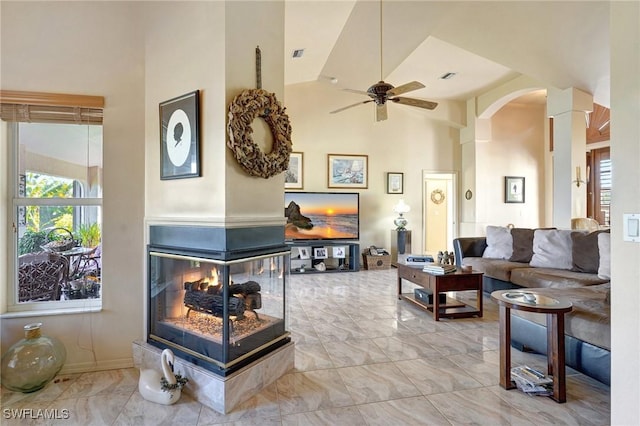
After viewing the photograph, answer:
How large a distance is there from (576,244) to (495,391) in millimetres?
→ 2704

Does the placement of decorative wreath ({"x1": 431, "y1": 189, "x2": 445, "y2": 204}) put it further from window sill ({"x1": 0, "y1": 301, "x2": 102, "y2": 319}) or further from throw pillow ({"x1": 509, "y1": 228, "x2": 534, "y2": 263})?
window sill ({"x1": 0, "y1": 301, "x2": 102, "y2": 319})

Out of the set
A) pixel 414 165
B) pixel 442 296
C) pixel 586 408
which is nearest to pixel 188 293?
pixel 586 408

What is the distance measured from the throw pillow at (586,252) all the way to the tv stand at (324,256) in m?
3.47

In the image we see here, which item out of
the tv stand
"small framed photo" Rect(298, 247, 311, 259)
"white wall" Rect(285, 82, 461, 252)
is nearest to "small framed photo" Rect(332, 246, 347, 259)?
the tv stand

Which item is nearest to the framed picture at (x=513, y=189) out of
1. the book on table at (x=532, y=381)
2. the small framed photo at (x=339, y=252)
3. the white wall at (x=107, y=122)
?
the small framed photo at (x=339, y=252)

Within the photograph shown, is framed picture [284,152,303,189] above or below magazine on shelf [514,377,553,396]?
above

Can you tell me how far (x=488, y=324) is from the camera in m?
3.35

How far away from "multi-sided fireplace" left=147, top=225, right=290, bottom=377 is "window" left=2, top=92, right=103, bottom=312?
1.88ft

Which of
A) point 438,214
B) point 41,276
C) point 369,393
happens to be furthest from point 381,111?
point 438,214

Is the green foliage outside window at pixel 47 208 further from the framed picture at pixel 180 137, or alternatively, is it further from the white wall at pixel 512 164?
the white wall at pixel 512 164

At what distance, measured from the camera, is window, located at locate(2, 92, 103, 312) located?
2379mm

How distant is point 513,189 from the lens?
24.1ft

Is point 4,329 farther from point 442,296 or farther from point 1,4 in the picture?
point 442,296

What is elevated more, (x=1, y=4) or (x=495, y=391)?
(x=1, y=4)
